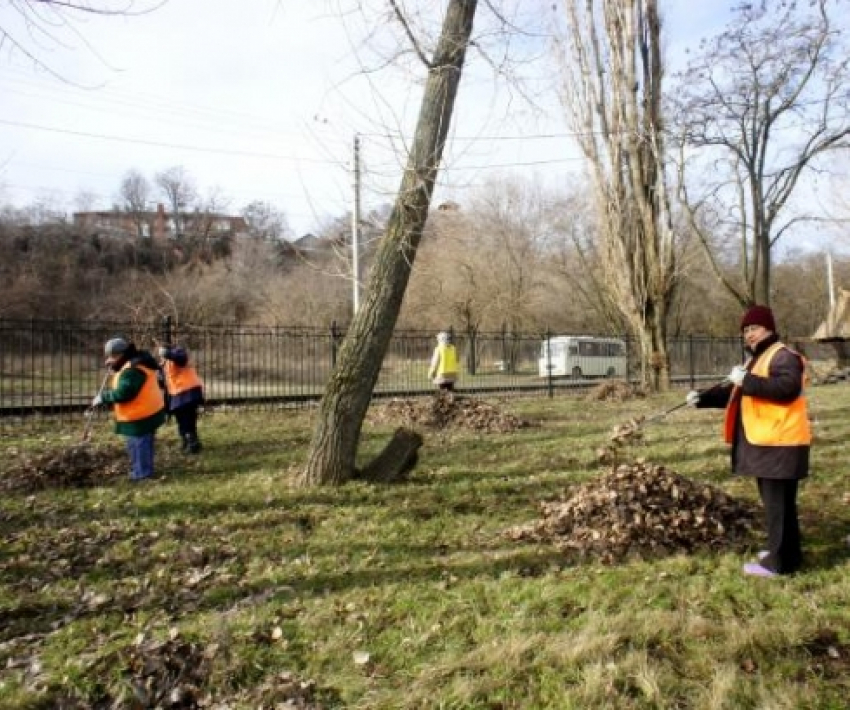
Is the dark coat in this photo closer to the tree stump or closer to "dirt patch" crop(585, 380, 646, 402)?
the tree stump

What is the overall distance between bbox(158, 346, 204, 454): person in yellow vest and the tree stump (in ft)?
9.98

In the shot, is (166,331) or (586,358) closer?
(166,331)

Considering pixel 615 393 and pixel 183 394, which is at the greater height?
pixel 183 394

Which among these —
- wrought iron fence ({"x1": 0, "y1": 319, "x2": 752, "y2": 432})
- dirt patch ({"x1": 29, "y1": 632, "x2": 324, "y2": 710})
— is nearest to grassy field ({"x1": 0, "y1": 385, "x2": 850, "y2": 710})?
dirt patch ({"x1": 29, "y1": 632, "x2": 324, "y2": 710})

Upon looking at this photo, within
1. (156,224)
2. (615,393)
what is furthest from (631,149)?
(156,224)

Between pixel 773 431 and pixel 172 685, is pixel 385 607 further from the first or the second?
pixel 773 431

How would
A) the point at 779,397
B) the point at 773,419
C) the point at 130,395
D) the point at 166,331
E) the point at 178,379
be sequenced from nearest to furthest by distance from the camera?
the point at 779,397 → the point at 773,419 → the point at 130,395 → the point at 178,379 → the point at 166,331

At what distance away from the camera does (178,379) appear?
8.69 m

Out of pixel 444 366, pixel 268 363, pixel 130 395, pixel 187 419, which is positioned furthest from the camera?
pixel 268 363

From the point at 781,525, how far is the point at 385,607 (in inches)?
95.8

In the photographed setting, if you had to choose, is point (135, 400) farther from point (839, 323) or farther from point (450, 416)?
point (839, 323)

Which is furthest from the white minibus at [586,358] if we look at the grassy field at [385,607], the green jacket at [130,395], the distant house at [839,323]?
the green jacket at [130,395]

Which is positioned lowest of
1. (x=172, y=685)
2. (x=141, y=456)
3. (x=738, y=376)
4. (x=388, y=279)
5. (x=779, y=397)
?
(x=172, y=685)

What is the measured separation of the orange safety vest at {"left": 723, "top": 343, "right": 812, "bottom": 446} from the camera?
152 inches
